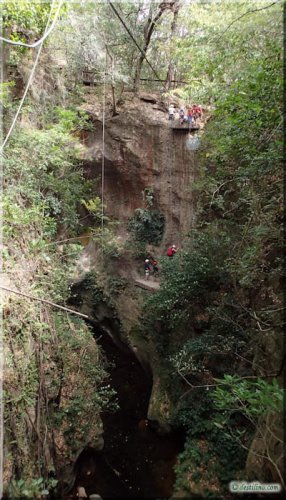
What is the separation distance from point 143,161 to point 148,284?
5.84 metres

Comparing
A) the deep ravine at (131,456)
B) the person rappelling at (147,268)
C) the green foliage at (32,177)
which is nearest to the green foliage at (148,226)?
the person rappelling at (147,268)

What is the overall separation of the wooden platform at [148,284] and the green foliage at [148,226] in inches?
79.4

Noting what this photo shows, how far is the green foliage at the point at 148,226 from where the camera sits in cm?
1374

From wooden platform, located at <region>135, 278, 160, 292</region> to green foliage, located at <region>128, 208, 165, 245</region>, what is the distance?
79.4 inches

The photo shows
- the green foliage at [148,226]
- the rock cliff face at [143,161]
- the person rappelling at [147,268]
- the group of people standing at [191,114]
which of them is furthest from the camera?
the green foliage at [148,226]

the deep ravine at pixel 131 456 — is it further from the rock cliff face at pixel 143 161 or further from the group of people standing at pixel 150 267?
the rock cliff face at pixel 143 161

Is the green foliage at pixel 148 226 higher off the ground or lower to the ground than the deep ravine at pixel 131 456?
higher

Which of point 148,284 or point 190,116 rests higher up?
point 190,116

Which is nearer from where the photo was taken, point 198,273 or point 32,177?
point 32,177

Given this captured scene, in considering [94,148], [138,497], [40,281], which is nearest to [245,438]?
[138,497]

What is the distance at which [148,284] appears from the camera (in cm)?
1230

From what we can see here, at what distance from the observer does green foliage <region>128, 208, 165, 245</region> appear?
541 inches

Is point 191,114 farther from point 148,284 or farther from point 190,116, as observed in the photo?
point 148,284

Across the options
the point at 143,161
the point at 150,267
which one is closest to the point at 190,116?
the point at 143,161
